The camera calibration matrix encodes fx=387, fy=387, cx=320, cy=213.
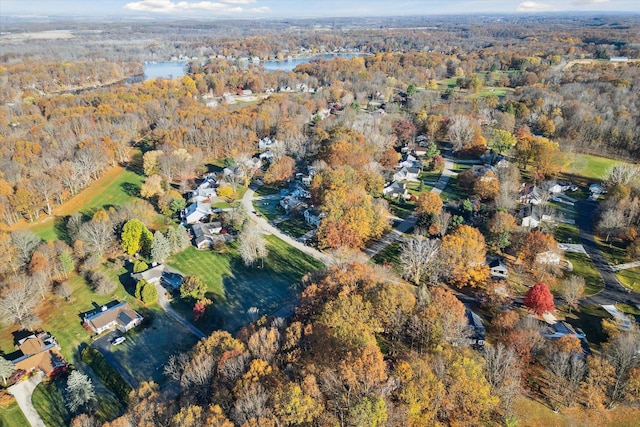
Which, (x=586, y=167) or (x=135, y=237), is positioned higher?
(x=135, y=237)

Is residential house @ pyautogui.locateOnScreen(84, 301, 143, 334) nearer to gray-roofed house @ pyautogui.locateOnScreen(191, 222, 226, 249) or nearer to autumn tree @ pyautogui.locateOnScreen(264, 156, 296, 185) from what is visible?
gray-roofed house @ pyautogui.locateOnScreen(191, 222, 226, 249)

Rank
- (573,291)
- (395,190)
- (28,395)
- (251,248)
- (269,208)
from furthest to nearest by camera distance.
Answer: (395,190) < (269,208) < (251,248) < (573,291) < (28,395)

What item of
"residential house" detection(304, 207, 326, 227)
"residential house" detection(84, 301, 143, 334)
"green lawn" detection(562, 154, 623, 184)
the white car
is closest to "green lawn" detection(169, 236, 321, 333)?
"residential house" detection(84, 301, 143, 334)

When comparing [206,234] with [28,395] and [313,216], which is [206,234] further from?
[28,395]

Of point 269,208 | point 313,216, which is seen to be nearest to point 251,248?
point 313,216

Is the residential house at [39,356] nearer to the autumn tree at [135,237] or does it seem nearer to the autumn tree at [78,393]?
the autumn tree at [78,393]

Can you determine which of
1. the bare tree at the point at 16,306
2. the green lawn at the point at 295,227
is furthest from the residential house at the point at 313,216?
the bare tree at the point at 16,306
